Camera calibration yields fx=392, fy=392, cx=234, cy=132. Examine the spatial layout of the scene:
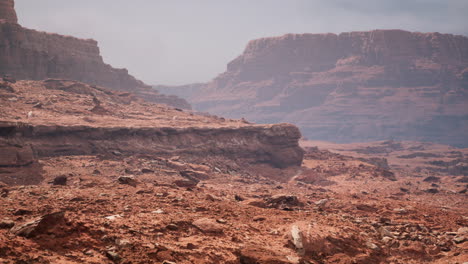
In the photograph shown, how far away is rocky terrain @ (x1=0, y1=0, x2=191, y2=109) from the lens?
151 feet

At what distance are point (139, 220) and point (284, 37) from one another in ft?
545

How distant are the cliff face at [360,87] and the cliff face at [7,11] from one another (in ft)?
378

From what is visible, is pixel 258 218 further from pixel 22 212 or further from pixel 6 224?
pixel 6 224

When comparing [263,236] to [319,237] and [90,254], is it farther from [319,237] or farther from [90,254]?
[90,254]

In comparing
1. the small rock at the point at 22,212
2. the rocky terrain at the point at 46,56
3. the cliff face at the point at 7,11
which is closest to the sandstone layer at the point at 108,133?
the rocky terrain at the point at 46,56

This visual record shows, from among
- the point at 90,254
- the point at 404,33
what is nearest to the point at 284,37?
the point at 404,33

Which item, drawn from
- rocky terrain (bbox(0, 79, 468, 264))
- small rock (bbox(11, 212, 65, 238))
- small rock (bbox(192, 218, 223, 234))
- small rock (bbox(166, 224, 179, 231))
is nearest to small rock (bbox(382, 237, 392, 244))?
rocky terrain (bbox(0, 79, 468, 264))

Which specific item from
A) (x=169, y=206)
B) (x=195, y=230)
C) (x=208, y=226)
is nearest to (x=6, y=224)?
(x=195, y=230)

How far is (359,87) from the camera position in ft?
495

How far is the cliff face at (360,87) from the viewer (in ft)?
463

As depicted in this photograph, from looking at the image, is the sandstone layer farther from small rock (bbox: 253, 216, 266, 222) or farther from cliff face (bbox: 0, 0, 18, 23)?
small rock (bbox: 253, 216, 266, 222)

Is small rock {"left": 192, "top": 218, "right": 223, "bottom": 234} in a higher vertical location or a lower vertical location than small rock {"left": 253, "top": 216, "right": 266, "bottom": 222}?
higher

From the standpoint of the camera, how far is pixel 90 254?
20.2 feet

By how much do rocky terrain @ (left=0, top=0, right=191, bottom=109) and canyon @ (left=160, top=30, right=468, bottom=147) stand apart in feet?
324
